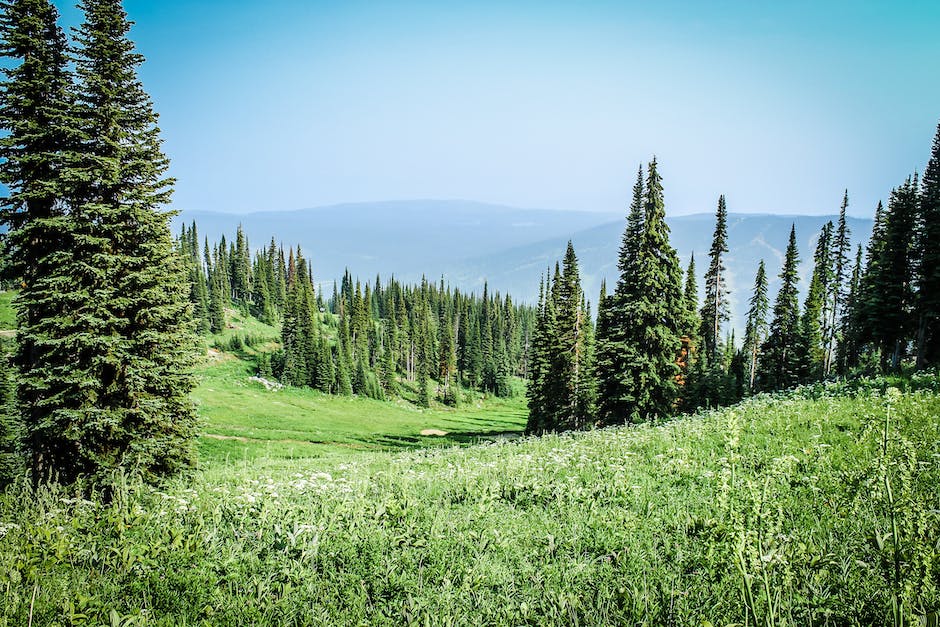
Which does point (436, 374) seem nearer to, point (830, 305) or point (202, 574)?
point (830, 305)

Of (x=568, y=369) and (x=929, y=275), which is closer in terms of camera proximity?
(x=929, y=275)

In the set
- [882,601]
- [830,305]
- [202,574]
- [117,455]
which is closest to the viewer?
[882,601]

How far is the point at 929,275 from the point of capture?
32125 mm

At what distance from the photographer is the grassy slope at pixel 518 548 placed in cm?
358

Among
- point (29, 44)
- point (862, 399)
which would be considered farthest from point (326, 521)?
point (29, 44)

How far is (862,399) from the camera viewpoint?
1104 centimetres

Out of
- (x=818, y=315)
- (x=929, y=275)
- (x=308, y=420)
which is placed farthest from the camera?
(x=818, y=315)

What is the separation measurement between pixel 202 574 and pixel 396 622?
206 cm

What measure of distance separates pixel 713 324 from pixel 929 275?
2209cm

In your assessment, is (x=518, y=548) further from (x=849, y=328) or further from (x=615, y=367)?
(x=849, y=328)

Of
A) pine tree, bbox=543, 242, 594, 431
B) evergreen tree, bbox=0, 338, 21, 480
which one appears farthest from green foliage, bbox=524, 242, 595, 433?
evergreen tree, bbox=0, 338, 21, 480

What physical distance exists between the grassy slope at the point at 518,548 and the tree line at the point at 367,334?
241 ft

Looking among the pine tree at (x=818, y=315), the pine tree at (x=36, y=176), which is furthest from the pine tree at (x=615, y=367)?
the pine tree at (x=818, y=315)

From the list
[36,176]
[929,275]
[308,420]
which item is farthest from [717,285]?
[36,176]
